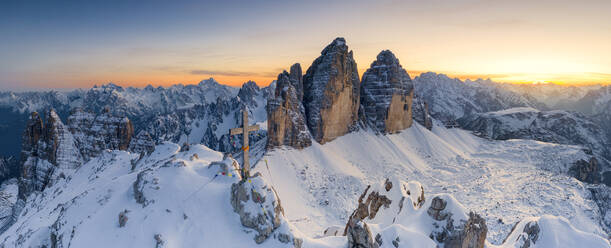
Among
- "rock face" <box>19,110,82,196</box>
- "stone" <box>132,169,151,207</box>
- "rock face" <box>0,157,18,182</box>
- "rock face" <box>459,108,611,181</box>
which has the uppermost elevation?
"stone" <box>132,169,151,207</box>

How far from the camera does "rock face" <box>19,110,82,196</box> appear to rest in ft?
167

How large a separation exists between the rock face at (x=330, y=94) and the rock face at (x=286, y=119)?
9.96 feet

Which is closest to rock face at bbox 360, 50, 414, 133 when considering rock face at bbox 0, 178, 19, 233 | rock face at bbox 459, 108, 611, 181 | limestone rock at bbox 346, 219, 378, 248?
limestone rock at bbox 346, 219, 378, 248

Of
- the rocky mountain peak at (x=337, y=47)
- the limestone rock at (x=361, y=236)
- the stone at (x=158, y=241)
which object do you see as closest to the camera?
the stone at (x=158, y=241)

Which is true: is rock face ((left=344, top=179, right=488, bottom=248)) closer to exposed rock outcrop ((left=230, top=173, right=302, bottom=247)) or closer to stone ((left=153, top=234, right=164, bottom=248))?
exposed rock outcrop ((left=230, top=173, right=302, bottom=247))

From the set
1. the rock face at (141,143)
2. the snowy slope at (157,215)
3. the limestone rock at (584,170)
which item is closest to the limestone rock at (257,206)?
the snowy slope at (157,215)

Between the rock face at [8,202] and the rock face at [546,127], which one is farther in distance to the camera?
the rock face at [546,127]

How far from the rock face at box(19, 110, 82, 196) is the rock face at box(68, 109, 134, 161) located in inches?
116

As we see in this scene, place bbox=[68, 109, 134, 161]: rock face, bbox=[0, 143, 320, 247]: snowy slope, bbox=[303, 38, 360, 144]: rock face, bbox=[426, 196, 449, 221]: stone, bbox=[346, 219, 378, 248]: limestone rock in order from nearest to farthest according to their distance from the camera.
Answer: bbox=[346, 219, 378, 248]: limestone rock → bbox=[0, 143, 320, 247]: snowy slope → bbox=[426, 196, 449, 221]: stone → bbox=[303, 38, 360, 144]: rock face → bbox=[68, 109, 134, 161]: rock face

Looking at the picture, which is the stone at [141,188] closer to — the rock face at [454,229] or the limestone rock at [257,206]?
the limestone rock at [257,206]

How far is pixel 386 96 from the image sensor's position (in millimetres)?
64438

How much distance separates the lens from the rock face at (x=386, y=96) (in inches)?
2480

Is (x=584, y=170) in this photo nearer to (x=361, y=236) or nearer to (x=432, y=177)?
(x=432, y=177)

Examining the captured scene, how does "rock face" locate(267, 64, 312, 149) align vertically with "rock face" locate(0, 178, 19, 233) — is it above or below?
above
